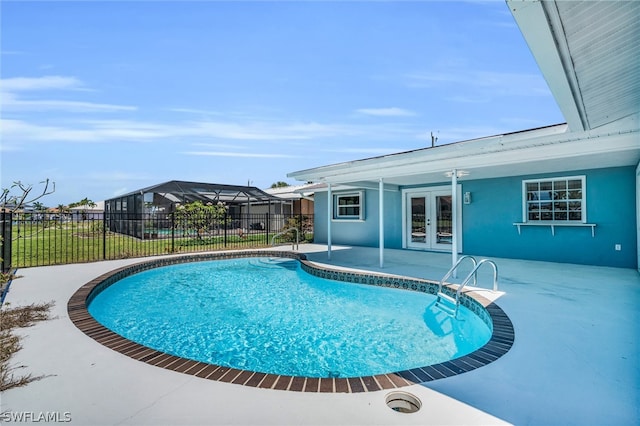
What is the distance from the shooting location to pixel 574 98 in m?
3.59

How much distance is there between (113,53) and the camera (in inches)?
317

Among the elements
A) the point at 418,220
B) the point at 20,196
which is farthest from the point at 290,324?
the point at 418,220

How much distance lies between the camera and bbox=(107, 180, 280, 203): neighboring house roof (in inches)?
669

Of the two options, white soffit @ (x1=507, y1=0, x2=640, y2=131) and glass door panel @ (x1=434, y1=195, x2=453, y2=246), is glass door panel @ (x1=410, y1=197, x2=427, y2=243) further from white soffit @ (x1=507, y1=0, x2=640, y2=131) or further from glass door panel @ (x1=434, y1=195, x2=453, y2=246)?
white soffit @ (x1=507, y1=0, x2=640, y2=131)

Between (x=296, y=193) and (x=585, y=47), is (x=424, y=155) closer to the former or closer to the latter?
(x=585, y=47)

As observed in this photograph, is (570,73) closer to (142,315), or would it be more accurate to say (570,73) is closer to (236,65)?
(142,315)

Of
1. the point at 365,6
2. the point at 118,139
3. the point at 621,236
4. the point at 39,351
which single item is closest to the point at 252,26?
the point at 365,6

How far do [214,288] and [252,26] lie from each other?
680 cm

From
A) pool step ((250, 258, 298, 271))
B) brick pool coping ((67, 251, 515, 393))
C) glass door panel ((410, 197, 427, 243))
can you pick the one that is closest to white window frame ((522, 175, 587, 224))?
glass door panel ((410, 197, 427, 243))

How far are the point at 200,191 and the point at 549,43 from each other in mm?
18186

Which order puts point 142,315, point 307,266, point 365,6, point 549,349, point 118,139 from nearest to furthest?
point 549,349 < point 142,315 < point 365,6 < point 307,266 < point 118,139

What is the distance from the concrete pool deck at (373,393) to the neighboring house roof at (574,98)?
2.77 meters

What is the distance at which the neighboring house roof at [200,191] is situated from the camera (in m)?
17.0

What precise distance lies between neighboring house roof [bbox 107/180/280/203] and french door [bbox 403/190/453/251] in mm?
9567
